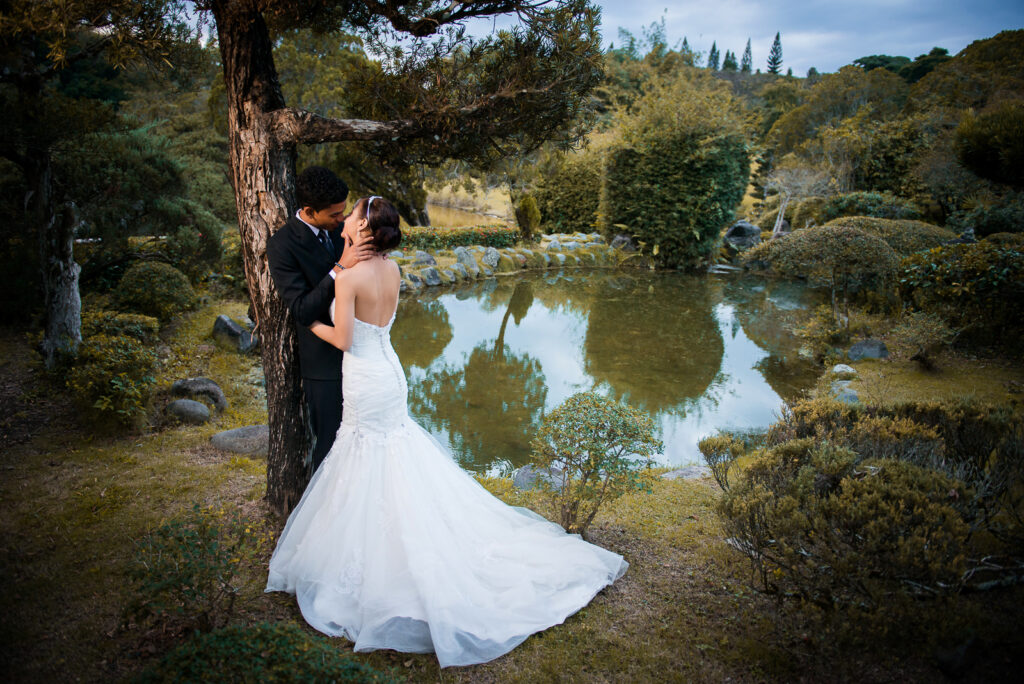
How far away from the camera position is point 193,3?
10.0ft

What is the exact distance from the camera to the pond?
6.41 m

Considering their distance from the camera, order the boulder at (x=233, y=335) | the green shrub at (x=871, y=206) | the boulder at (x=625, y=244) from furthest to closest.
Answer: the boulder at (x=625, y=244) → the green shrub at (x=871, y=206) → the boulder at (x=233, y=335)

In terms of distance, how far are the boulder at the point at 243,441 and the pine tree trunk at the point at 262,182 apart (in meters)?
1.56

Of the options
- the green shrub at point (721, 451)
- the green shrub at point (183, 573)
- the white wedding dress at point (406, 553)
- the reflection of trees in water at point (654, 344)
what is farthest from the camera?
the reflection of trees in water at point (654, 344)

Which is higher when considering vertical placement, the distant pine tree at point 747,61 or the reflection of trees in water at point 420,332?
the distant pine tree at point 747,61

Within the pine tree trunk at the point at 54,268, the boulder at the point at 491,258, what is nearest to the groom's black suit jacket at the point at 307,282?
the pine tree trunk at the point at 54,268

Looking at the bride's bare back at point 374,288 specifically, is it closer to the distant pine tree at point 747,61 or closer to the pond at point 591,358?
the pond at point 591,358

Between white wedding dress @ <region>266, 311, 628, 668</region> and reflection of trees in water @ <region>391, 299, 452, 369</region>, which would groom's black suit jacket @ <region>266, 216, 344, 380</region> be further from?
reflection of trees in water @ <region>391, 299, 452, 369</region>

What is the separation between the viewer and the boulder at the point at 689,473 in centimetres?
498

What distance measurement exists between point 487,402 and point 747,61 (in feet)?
230

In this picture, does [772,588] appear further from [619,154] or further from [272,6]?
[619,154]

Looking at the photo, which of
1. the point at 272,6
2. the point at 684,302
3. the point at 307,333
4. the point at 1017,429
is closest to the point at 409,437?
the point at 307,333

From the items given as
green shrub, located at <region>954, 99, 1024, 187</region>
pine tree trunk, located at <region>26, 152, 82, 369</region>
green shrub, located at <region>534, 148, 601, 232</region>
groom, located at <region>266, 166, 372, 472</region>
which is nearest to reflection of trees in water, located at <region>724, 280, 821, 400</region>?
green shrub, located at <region>954, 99, 1024, 187</region>

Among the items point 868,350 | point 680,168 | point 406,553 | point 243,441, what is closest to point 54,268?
point 243,441
